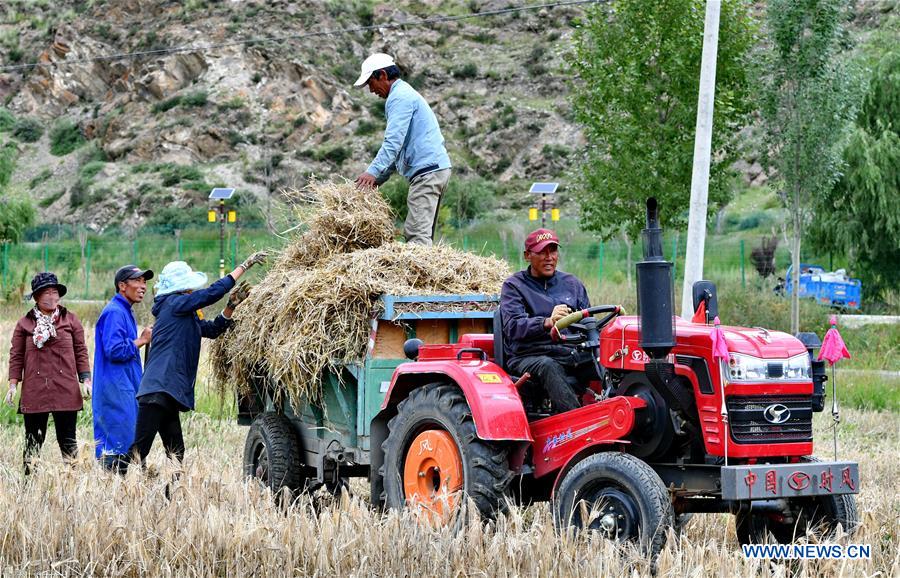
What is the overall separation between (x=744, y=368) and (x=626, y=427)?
2.24 ft

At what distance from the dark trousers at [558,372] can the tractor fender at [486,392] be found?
14 centimetres

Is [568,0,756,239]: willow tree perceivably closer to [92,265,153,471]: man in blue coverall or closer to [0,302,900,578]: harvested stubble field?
[92,265,153,471]: man in blue coverall

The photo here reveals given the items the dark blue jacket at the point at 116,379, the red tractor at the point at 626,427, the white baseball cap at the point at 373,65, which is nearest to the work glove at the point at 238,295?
the dark blue jacket at the point at 116,379

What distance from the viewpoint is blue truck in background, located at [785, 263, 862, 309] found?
29.7 meters

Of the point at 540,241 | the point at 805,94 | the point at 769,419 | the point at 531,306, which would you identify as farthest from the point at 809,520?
the point at 805,94

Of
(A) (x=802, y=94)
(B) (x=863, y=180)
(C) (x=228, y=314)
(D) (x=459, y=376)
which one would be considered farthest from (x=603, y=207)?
(D) (x=459, y=376)

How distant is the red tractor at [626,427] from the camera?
20.1ft

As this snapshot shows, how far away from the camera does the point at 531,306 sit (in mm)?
7383

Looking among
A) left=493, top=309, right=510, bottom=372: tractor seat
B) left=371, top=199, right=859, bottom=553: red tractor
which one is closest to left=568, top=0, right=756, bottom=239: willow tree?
left=493, top=309, right=510, bottom=372: tractor seat

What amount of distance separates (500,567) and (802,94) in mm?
15241

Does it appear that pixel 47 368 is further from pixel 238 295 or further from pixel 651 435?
pixel 651 435

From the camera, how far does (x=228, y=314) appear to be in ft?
30.7

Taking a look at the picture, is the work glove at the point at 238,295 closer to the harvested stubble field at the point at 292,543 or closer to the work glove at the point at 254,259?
the work glove at the point at 254,259

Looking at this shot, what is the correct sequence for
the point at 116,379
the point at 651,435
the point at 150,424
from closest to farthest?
the point at 651,435, the point at 150,424, the point at 116,379
